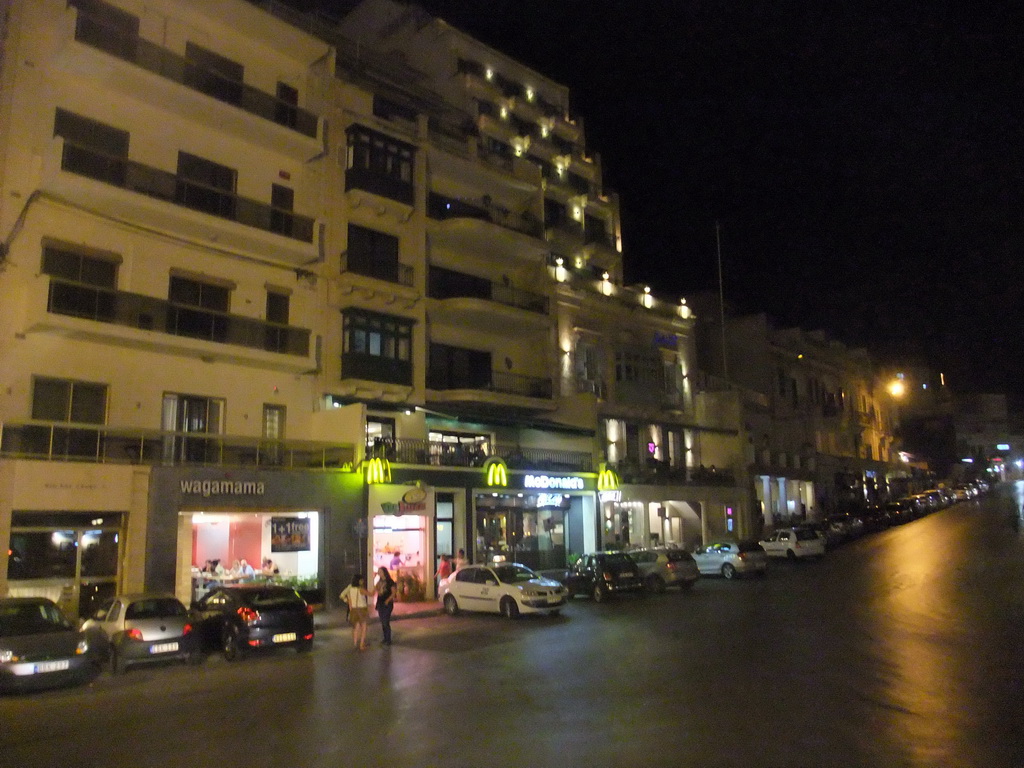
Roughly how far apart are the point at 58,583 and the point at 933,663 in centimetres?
1902

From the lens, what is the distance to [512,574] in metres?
22.1

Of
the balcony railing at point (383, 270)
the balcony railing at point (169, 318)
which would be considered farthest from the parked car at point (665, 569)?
the balcony railing at point (169, 318)

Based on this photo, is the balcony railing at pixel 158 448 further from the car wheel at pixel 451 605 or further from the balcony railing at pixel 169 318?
the car wheel at pixel 451 605

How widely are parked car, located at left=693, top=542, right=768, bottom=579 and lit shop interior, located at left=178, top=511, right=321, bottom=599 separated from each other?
15.3m

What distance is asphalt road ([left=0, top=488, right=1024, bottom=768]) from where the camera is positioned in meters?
8.19

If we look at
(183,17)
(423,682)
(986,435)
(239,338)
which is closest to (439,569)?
(239,338)

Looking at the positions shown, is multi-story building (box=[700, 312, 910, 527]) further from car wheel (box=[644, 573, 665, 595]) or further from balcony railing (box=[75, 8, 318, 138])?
balcony railing (box=[75, 8, 318, 138])

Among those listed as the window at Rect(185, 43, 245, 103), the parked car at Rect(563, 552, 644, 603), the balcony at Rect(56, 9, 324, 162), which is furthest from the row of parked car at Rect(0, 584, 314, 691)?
the window at Rect(185, 43, 245, 103)

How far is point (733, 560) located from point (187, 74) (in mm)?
25483

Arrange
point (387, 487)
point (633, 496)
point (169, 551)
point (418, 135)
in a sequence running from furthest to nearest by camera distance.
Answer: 1. point (633, 496)
2. point (418, 135)
3. point (387, 487)
4. point (169, 551)

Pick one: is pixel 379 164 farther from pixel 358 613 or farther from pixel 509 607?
pixel 358 613

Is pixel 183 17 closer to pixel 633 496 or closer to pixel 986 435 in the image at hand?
pixel 633 496

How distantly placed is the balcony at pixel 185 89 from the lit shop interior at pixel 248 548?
12156 millimetres

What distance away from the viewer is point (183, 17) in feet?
80.0
